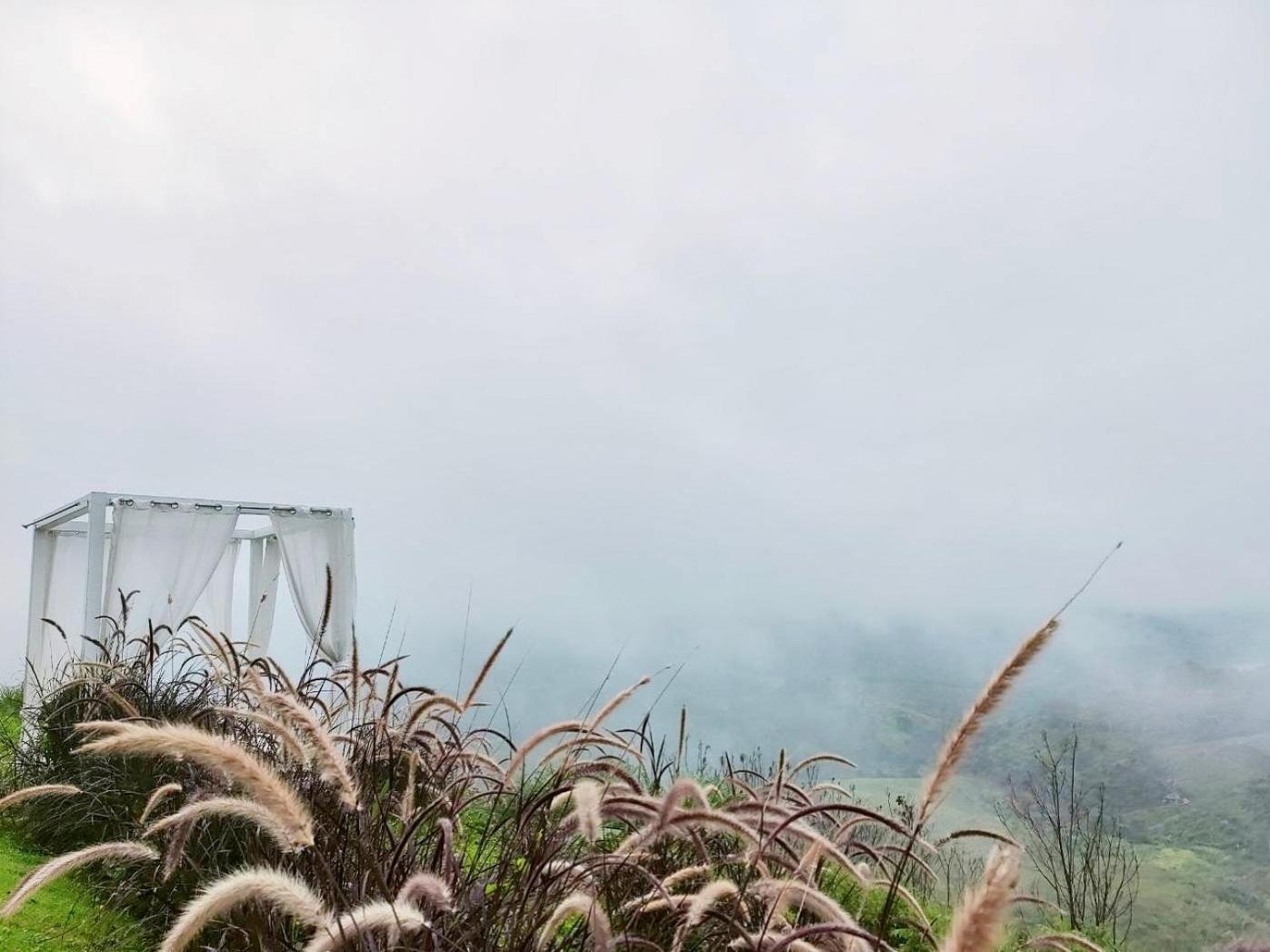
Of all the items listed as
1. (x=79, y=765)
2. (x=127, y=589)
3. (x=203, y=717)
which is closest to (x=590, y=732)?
(x=203, y=717)

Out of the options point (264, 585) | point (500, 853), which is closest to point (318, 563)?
point (264, 585)

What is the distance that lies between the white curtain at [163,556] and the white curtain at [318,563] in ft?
2.43

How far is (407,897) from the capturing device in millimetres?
1450

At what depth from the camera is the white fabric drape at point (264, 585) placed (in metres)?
10.5

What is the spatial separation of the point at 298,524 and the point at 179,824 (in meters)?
7.87

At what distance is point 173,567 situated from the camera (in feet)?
27.4

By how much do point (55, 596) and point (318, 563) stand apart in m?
2.69

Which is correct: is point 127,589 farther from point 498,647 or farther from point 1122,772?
point 1122,772

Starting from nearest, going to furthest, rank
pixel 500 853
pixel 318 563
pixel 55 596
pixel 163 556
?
pixel 500 853
pixel 163 556
pixel 318 563
pixel 55 596

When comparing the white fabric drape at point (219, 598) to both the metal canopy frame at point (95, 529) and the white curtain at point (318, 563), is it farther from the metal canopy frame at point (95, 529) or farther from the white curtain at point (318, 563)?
the white curtain at point (318, 563)

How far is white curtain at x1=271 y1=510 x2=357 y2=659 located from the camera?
936 centimetres

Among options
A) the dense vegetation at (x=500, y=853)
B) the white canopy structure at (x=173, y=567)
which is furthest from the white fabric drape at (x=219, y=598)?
the dense vegetation at (x=500, y=853)

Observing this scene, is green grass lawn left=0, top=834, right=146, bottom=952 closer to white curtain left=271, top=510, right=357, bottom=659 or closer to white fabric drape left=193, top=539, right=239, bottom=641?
white curtain left=271, top=510, right=357, bottom=659

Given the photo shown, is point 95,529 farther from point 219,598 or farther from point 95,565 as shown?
point 219,598
